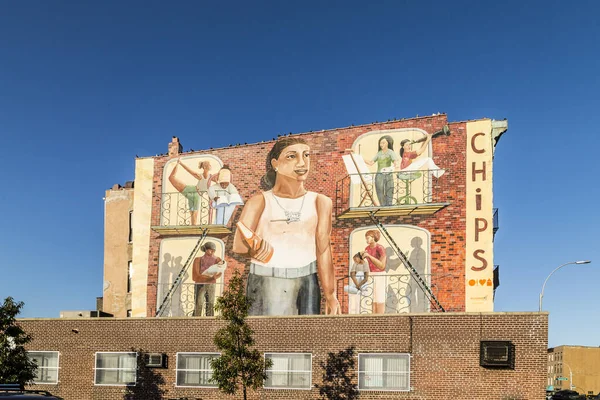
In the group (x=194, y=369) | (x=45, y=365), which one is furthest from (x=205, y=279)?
(x=45, y=365)

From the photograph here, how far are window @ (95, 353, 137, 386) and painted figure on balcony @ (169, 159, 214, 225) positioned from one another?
21.3ft

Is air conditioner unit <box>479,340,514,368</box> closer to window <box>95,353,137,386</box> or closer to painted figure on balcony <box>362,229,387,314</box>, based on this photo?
painted figure on balcony <box>362,229,387,314</box>

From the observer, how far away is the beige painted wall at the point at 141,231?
2983 centimetres

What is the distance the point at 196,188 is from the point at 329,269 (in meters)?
7.29

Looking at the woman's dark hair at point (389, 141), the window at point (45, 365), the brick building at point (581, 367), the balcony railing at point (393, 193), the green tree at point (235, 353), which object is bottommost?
the brick building at point (581, 367)

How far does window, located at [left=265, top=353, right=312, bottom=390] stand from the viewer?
952 inches

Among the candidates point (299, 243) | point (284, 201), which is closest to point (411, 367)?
point (299, 243)

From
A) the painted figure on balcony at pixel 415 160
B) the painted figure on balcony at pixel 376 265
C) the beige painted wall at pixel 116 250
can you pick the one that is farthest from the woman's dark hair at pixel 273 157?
the beige painted wall at pixel 116 250

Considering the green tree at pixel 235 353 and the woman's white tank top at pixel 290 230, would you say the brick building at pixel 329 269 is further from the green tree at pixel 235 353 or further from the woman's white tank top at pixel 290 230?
the green tree at pixel 235 353

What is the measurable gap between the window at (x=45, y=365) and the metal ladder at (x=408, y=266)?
46.6 feet

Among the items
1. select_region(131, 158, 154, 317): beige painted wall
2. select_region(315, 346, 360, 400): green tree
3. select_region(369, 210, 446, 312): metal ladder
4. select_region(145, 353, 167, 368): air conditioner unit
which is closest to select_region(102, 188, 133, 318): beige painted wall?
select_region(131, 158, 154, 317): beige painted wall

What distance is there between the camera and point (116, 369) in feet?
87.2

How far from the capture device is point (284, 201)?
28219 millimetres

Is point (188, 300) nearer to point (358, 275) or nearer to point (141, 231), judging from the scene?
point (141, 231)
